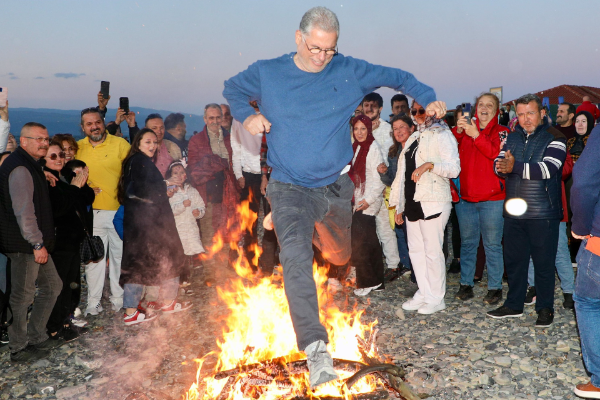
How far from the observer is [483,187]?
230 inches

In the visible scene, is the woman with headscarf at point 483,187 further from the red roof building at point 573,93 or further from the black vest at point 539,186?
the red roof building at point 573,93

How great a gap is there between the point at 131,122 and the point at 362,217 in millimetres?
4656

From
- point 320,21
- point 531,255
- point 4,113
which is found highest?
point 320,21

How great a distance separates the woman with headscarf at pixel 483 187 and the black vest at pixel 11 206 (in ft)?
16.0

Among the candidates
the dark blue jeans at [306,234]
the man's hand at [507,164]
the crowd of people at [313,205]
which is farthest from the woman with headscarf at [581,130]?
the dark blue jeans at [306,234]

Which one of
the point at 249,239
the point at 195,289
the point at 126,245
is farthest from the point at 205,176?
the point at 126,245

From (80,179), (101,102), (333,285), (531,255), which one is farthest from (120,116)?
(531,255)

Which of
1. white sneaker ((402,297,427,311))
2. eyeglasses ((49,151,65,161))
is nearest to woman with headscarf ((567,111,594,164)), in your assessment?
white sneaker ((402,297,427,311))

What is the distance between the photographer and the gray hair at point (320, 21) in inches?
142

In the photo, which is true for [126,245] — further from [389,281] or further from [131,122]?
[389,281]

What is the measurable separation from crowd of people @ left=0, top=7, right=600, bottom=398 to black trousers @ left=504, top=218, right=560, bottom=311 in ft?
0.05

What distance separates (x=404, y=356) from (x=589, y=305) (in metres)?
1.80

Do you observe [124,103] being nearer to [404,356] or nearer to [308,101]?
[308,101]

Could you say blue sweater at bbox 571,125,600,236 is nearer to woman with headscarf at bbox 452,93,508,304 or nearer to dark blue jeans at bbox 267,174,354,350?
dark blue jeans at bbox 267,174,354,350
